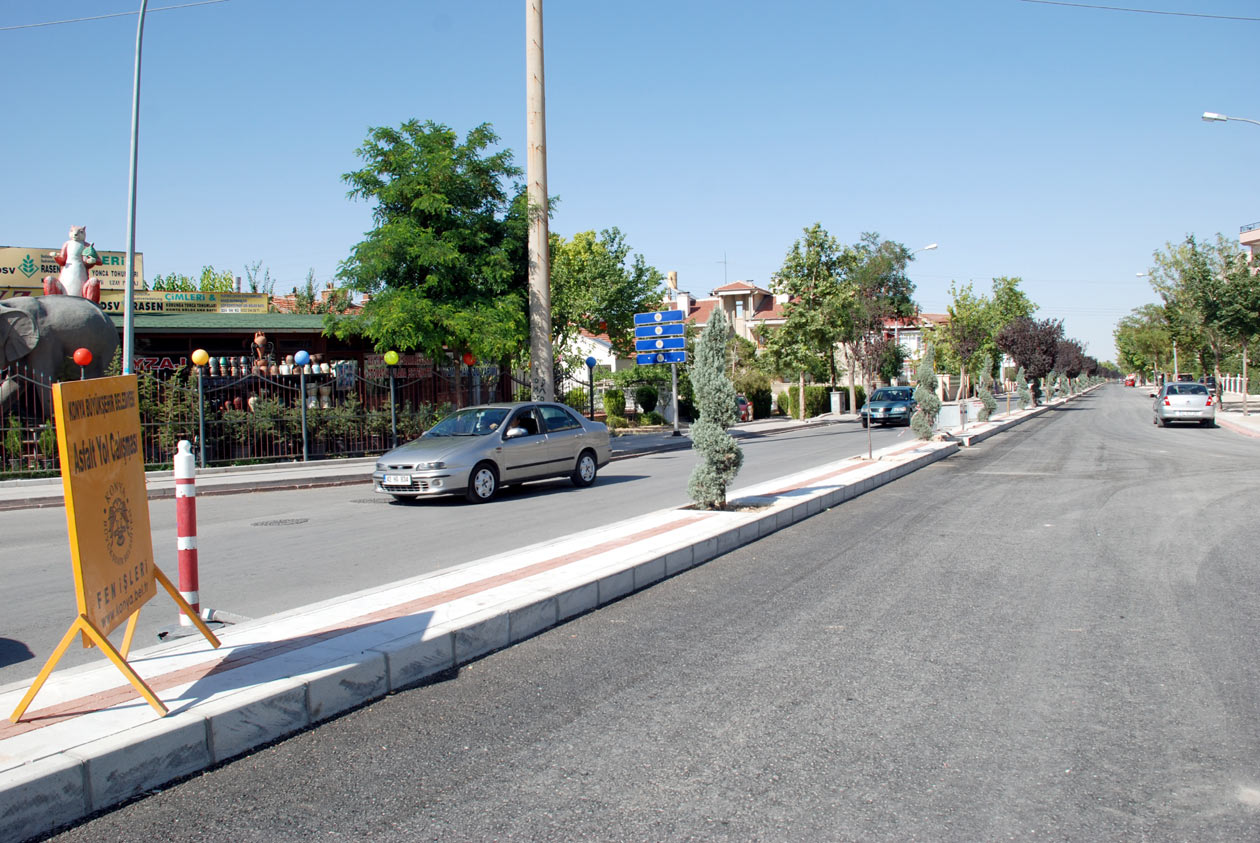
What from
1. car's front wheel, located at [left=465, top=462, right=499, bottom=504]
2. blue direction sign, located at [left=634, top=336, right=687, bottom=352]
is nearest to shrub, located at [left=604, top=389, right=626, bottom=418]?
blue direction sign, located at [left=634, top=336, right=687, bottom=352]

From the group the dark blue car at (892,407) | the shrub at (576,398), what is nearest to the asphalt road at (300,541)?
the shrub at (576,398)

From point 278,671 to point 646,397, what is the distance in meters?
34.2

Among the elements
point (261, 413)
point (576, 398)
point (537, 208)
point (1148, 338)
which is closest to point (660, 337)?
point (576, 398)

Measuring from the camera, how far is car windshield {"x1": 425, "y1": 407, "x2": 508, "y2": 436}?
1401 cm

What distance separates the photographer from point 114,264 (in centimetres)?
4188

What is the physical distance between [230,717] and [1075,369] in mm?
91074

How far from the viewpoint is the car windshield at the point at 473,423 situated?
14008 millimetres

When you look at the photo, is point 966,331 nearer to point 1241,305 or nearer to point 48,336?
point 1241,305

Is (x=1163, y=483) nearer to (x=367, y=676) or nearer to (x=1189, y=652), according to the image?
(x=1189, y=652)

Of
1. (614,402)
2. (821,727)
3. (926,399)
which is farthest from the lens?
(614,402)

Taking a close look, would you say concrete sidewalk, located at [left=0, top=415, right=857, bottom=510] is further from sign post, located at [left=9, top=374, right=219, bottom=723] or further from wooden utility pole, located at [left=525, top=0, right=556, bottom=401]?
sign post, located at [left=9, top=374, right=219, bottom=723]

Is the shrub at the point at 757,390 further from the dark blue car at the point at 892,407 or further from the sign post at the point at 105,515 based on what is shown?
the sign post at the point at 105,515

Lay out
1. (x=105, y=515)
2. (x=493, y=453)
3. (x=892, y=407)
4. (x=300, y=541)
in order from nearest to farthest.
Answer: (x=105, y=515)
(x=300, y=541)
(x=493, y=453)
(x=892, y=407)

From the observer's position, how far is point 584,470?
1531cm
